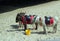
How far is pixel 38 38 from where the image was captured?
363 inches

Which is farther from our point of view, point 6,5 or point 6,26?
point 6,5

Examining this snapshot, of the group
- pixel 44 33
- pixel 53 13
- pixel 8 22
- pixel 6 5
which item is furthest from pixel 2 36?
pixel 6 5

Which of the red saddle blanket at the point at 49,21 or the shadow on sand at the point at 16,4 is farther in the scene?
the shadow on sand at the point at 16,4

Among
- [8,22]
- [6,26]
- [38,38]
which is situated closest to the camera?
[38,38]

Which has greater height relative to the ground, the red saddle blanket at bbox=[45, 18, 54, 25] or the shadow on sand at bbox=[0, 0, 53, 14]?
the shadow on sand at bbox=[0, 0, 53, 14]

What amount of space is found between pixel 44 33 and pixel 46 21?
1.99ft

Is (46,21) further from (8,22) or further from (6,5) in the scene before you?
(6,5)

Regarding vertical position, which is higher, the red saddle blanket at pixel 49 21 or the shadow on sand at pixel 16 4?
the shadow on sand at pixel 16 4

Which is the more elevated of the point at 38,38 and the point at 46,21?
the point at 46,21

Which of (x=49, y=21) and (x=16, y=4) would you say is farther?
(x=16, y=4)

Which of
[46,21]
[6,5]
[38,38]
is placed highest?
[6,5]

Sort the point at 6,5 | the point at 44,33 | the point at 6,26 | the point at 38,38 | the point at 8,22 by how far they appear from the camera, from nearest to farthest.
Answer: the point at 38,38 → the point at 44,33 → the point at 6,26 → the point at 8,22 → the point at 6,5

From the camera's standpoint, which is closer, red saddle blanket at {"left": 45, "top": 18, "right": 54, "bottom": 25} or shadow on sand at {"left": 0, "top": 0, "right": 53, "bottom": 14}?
red saddle blanket at {"left": 45, "top": 18, "right": 54, "bottom": 25}

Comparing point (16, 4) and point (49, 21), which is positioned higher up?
point (16, 4)
